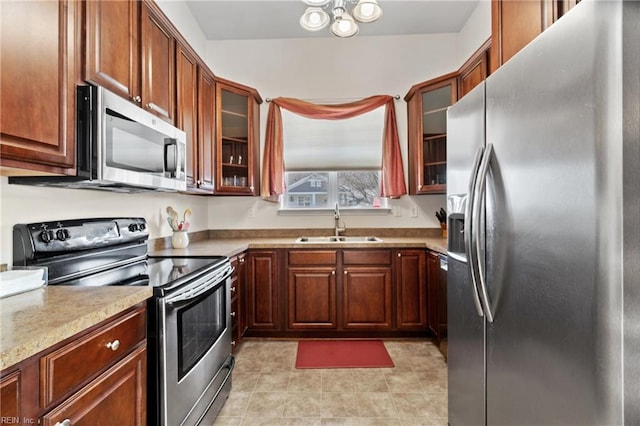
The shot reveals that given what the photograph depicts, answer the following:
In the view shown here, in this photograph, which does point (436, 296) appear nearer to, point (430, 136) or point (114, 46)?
point (430, 136)

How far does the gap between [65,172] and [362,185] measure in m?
2.71

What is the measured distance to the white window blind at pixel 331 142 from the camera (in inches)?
135

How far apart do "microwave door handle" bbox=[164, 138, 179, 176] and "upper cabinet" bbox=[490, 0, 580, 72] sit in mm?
1795

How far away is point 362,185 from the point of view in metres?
3.54

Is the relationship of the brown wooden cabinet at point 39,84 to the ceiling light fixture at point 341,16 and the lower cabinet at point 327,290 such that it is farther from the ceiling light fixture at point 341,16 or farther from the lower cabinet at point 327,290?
the lower cabinet at point 327,290

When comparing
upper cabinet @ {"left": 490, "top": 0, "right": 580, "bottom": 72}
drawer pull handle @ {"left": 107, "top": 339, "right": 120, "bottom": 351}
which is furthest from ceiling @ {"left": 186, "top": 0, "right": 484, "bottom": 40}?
drawer pull handle @ {"left": 107, "top": 339, "right": 120, "bottom": 351}

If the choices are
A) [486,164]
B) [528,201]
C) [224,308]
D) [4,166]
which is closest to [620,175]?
[528,201]

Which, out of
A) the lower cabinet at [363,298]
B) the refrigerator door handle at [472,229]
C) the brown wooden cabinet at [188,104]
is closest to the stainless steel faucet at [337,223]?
the lower cabinet at [363,298]

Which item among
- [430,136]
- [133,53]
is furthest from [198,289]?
[430,136]

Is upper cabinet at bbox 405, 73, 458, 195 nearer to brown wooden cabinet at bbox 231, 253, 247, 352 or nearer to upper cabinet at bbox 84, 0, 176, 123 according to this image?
brown wooden cabinet at bbox 231, 253, 247, 352

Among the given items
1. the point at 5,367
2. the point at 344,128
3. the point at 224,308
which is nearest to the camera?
the point at 5,367

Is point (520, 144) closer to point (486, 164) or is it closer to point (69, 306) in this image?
point (486, 164)

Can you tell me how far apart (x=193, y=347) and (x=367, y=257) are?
1.67m

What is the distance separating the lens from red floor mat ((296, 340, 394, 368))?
243 centimetres
